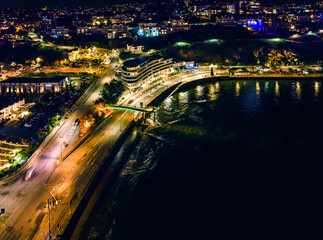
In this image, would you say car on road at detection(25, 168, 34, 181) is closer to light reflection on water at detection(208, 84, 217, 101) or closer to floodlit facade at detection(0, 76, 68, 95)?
floodlit facade at detection(0, 76, 68, 95)

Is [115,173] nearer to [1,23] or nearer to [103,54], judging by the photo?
[103,54]

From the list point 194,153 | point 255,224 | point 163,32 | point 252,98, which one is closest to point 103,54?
point 163,32

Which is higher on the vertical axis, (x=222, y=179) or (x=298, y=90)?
(x=298, y=90)

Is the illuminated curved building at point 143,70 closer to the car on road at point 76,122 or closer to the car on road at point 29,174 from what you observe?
the car on road at point 76,122

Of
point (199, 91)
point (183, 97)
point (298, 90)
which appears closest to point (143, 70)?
point (183, 97)

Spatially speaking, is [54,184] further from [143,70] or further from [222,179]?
[143,70]

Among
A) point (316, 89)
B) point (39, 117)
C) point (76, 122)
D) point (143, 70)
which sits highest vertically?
point (143, 70)

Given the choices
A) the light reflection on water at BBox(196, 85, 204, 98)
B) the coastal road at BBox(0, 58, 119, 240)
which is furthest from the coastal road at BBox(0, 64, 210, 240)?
the light reflection on water at BBox(196, 85, 204, 98)
